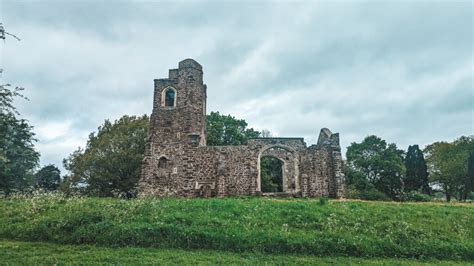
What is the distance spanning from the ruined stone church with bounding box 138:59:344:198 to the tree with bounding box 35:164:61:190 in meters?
27.6

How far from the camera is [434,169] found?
144ft

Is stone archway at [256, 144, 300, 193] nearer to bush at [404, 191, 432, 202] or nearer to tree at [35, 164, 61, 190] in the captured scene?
bush at [404, 191, 432, 202]

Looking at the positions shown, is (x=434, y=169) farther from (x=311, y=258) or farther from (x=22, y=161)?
(x=22, y=161)

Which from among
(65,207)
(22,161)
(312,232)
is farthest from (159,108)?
(312,232)

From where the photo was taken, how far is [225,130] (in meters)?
37.8

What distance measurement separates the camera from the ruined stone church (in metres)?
22.0

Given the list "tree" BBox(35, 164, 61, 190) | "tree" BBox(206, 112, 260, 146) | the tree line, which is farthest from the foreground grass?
"tree" BBox(35, 164, 61, 190)

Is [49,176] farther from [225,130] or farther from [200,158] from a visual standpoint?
[200,158]

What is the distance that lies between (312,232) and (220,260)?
11.6ft

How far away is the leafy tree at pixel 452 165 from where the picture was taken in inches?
1510

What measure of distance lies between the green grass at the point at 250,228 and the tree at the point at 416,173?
26.6 m

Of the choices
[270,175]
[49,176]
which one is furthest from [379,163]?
[49,176]

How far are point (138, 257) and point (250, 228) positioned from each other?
11.8 feet

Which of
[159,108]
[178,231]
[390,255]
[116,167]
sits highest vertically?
[159,108]
